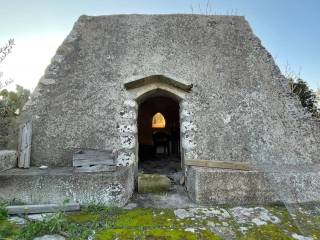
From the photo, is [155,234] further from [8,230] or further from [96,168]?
[8,230]

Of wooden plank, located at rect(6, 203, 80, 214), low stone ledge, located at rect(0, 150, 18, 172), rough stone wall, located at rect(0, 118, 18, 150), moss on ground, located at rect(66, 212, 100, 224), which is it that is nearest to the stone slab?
moss on ground, located at rect(66, 212, 100, 224)

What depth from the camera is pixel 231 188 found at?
4.46 m

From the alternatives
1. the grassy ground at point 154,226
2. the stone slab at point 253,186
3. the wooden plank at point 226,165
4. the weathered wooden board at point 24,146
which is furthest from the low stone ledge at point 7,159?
the wooden plank at point 226,165

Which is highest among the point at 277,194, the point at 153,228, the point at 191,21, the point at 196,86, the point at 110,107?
the point at 191,21

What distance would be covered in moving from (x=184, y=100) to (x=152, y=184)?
6.42ft

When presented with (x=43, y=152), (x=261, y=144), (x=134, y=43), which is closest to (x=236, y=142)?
(x=261, y=144)

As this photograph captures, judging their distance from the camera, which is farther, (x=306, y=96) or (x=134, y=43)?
(x=306, y=96)

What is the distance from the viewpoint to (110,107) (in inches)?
211

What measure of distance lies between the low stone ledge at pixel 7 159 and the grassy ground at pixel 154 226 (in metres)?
1.04

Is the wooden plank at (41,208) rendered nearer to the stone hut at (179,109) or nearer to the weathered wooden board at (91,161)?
the stone hut at (179,109)

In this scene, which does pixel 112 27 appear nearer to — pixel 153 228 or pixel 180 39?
pixel 180 39

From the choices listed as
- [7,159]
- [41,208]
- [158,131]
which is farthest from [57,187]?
[158,131]

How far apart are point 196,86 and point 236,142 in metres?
1.54

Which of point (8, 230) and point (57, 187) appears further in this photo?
point (57, 187)
